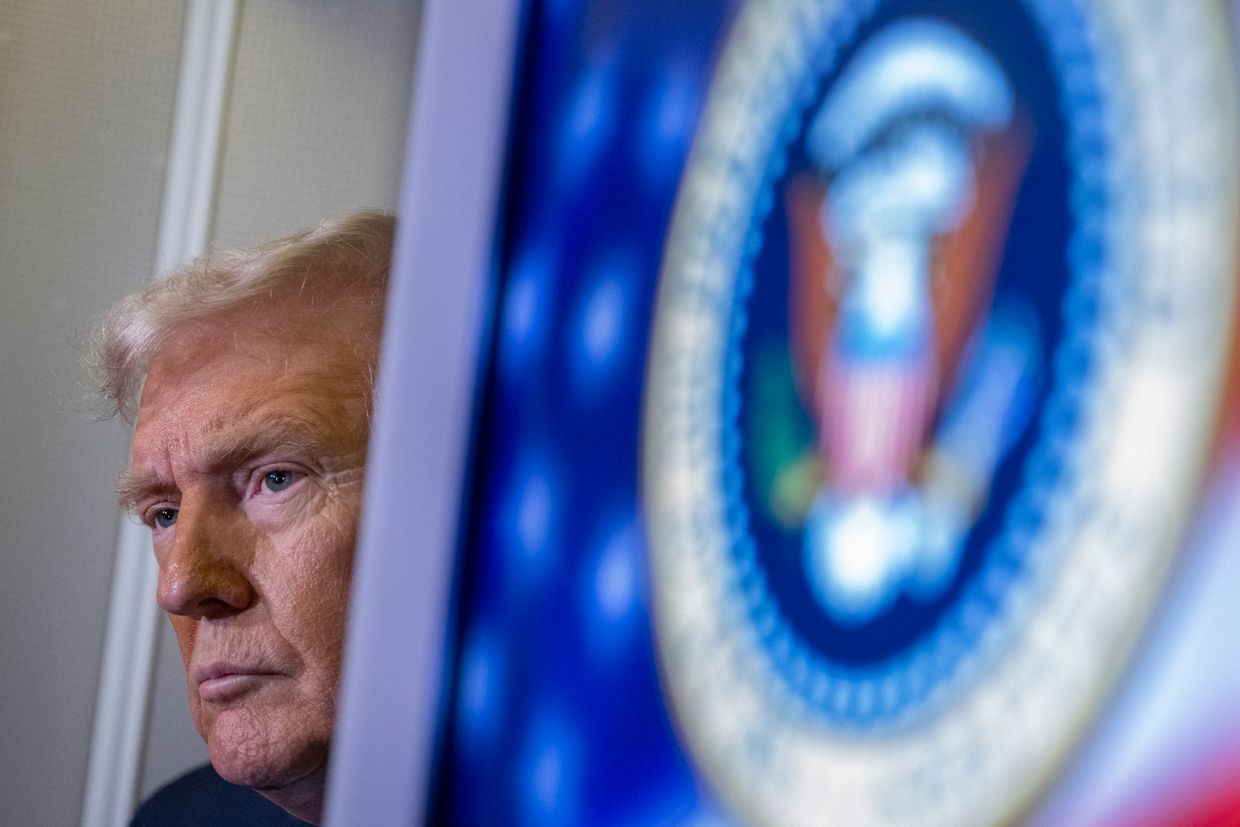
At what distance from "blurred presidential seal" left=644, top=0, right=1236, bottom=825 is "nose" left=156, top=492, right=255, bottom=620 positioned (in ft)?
3.00

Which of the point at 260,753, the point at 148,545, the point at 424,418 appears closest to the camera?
the point at 424,418

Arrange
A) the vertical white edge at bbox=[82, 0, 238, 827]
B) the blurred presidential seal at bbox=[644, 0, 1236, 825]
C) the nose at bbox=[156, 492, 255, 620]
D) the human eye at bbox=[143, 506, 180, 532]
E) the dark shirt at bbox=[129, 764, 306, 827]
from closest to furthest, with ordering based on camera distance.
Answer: the blurred presidential seal at bbox=[644, 0, 1236, 825]
the nose at bbox=[156, 492, 255, 620]
the human eye at bbox=[143, 506, 180, 532]
the dark shirt at bbox=[129, 764, 306, 827]
the vertical white edge at bbox=[82, 0, 238, 827]

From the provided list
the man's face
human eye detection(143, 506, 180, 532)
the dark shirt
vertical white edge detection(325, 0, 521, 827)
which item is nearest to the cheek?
the man's face

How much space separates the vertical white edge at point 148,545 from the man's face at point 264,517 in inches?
17.8

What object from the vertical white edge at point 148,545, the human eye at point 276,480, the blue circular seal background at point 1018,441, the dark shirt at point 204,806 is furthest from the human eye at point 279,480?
the blue circular seal background at point 1018,441

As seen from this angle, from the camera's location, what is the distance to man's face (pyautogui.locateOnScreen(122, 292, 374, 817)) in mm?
1188

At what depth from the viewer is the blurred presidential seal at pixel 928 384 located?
21cm

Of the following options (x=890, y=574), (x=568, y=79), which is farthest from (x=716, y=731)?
(x=568, y=79)

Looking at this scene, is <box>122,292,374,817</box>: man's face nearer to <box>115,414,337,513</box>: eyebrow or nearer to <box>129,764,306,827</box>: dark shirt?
<box>115,414,337,513</box>: eyebrow

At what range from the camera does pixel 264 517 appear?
4.05ft

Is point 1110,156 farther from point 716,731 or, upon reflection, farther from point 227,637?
point 227,637

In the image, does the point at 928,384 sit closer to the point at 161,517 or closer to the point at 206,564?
the point at 206,564

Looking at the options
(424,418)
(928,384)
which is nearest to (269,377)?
(424,418)

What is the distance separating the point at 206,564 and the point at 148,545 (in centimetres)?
57
